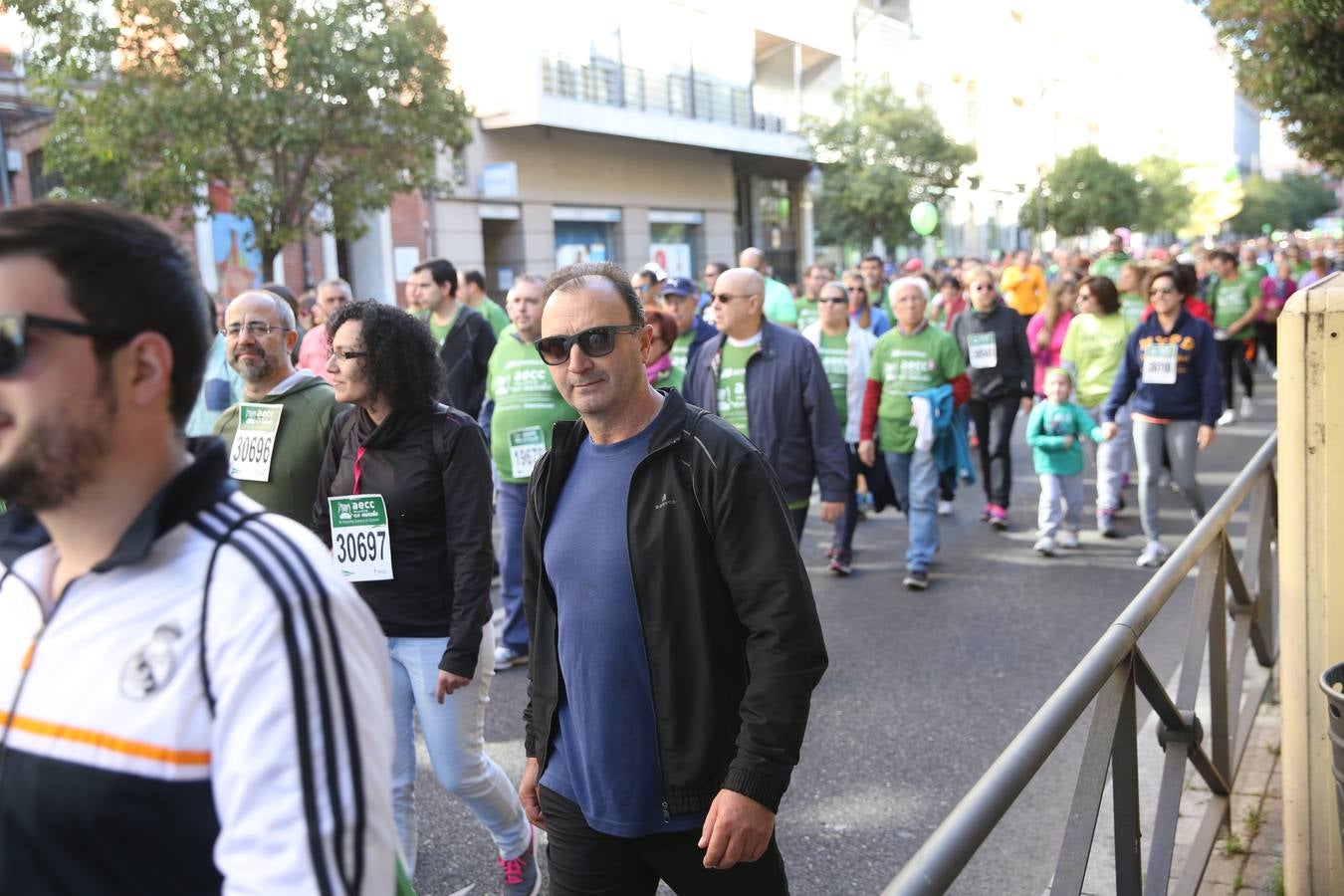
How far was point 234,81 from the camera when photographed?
1347 cm

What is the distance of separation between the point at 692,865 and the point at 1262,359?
22.8 m

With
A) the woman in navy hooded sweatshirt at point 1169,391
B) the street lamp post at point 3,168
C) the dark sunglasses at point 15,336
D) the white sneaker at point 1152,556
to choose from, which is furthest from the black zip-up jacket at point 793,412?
the street lamp post at point 3,168

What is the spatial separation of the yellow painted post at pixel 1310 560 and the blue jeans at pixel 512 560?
3.74m

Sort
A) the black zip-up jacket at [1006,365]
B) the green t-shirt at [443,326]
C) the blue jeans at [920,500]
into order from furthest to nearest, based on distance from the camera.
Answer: the black zip-up jacket at [1006,365] → the green t-shirt at [443,326] → the blue jeans at [920,500]

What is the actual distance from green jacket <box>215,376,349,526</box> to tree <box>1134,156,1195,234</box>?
4620cm

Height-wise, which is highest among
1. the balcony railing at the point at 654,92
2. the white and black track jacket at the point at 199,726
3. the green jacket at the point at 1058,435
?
the balcony railing at the point at 654,92

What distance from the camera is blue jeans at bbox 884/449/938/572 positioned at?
7.82 meters

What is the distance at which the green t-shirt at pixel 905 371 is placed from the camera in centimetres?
810

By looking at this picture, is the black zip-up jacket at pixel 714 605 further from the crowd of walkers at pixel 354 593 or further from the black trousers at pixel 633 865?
the black trousers at pixel 633 865

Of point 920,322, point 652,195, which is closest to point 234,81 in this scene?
point 920,322

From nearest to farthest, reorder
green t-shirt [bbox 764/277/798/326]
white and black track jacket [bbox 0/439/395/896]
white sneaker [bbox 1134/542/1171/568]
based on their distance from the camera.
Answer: white and black track jacket [bbox 0/439/395/896], white sneaker [bbox 1134/542/1171/568], green t-shirt [bbox 764/277/798/326]

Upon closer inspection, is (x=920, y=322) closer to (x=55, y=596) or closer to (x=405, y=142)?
(x=55, y=596)

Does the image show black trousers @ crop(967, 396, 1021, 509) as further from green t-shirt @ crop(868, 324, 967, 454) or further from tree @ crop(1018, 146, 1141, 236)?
tree @ crop(1018, 146, 1141, 236)

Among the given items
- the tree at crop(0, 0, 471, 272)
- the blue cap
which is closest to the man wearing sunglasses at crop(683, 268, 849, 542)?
the blue cap
